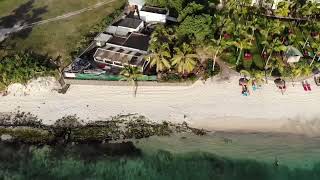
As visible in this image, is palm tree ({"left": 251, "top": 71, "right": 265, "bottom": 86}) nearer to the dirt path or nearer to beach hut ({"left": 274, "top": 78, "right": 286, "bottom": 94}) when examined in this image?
beach hut ({"left": 274, "top": 78, "right": 286, "bottom": 94})

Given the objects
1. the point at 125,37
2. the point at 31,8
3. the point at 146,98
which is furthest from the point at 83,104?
the point at 31,8

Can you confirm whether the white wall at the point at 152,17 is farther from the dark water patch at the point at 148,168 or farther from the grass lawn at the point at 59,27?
the dark water patch at the point at 148,168

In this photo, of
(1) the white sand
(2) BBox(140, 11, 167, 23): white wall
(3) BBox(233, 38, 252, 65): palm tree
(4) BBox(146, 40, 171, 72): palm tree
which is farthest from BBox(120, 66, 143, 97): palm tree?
(3) BBox(233, 38, 252, 65): palm tree

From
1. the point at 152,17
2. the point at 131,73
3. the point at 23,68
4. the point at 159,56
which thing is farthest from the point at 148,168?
the point at 152,17

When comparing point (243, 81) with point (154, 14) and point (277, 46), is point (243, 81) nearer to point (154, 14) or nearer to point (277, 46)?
point (277, 46)

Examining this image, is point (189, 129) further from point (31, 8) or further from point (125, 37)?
point (31, 8)

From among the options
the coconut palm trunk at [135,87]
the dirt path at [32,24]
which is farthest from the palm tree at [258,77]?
the dirt path at [32,24]
